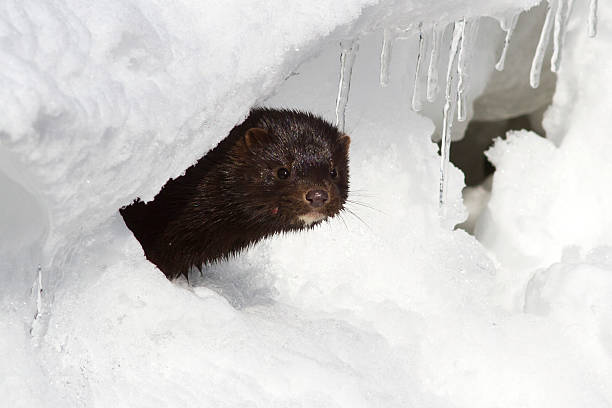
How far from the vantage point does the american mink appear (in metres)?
3.60

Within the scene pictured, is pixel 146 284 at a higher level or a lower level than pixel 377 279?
higher

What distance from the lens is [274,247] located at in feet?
14.4

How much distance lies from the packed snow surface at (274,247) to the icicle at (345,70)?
0.23 metres

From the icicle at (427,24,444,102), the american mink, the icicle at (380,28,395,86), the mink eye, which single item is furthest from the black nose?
the icicle at (427,24,444,102)

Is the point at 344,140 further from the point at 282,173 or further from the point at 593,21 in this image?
the point at 593,21

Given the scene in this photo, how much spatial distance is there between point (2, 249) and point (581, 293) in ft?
7.41

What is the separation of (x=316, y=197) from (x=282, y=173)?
7.9 inches

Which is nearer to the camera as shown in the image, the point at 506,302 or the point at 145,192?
the point at 145,192

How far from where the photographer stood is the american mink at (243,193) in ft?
11.8

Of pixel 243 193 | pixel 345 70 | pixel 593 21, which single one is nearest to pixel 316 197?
pixel 243 193

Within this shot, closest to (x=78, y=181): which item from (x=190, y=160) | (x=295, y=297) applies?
(x=190, y=160)

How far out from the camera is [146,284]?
2889 millimetres

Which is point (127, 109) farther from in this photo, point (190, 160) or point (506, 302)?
point (506, 302)

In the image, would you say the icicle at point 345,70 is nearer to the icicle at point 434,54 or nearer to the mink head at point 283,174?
the mink head at point 283,174
